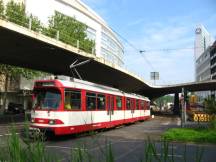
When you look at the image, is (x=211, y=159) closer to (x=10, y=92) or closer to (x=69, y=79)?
(x=69, y=79)

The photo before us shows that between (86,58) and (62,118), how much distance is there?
1972cm

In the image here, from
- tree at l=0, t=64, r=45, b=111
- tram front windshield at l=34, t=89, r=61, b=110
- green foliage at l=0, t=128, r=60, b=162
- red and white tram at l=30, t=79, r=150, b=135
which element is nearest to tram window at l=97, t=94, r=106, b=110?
red and white tram at l=30, t=79, r=150, b=135

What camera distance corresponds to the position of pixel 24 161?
9.98 ft

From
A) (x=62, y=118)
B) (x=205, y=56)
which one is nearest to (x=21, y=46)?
(x=62, y=118)

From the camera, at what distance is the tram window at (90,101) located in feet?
68.3

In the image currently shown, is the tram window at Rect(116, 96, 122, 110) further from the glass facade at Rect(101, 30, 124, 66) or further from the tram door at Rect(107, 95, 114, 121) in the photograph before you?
the glass facade at Rect(101, 30, 124, 66)

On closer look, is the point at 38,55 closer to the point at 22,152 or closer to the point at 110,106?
the point at 110,106

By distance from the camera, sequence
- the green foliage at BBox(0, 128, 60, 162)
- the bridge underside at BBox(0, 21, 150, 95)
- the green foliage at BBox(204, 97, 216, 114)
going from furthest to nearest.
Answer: the bridge underside at BBox(0, 21, 150, 95)
the green foliage at BBox(204, 97, 216, 114)
the green foliage at BBox(0, 128, 60, 162)

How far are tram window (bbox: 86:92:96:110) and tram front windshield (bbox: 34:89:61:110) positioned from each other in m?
2.44

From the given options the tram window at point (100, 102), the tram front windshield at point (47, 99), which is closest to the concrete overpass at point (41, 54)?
the tram window at point (100, 102)

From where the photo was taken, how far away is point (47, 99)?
1895cm

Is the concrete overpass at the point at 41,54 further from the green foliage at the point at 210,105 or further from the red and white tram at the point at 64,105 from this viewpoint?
the green foliage at the point at 210,105

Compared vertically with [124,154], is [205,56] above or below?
above

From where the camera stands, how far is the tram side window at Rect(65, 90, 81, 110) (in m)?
18.9
